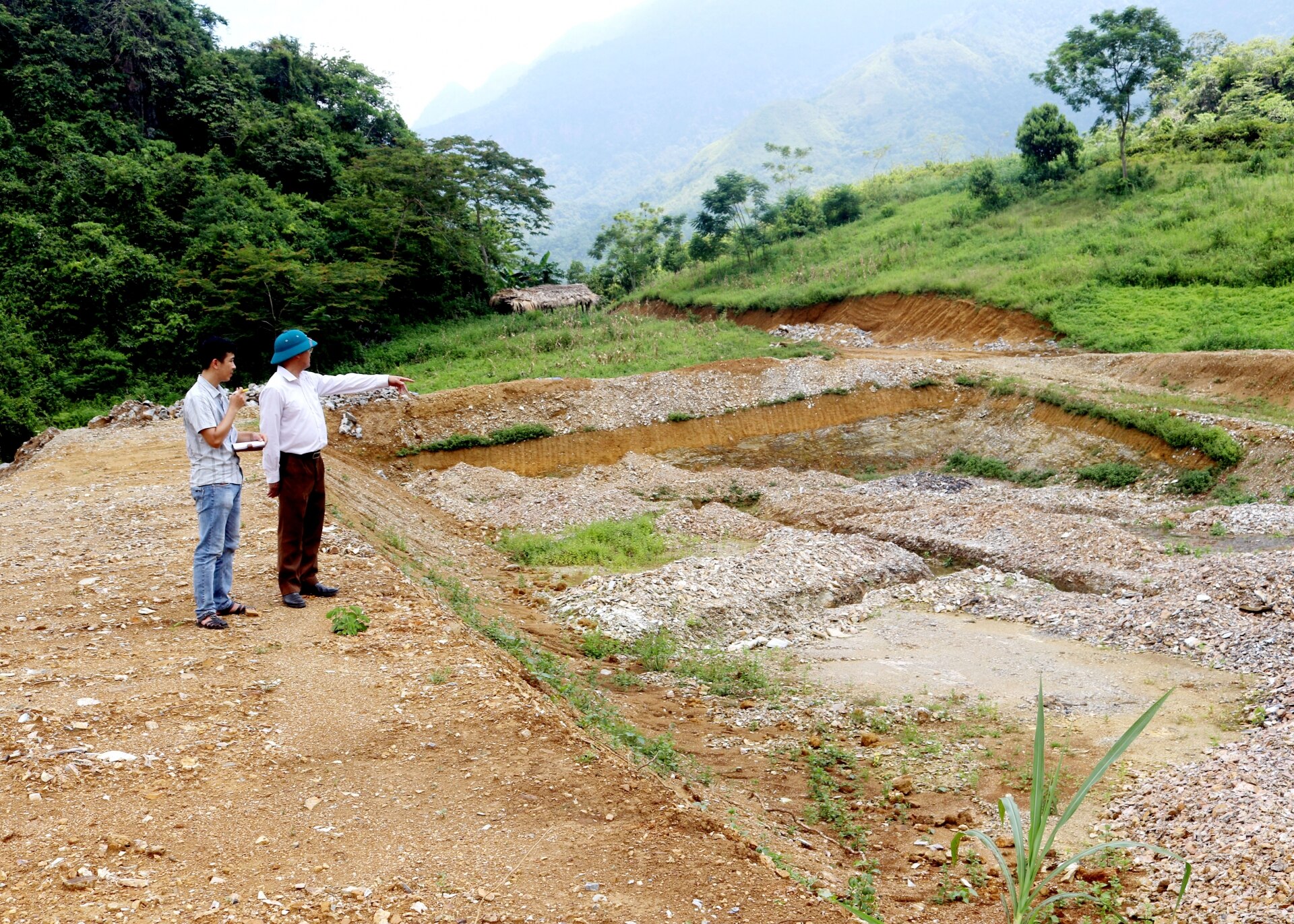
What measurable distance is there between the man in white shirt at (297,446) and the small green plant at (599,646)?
290cm

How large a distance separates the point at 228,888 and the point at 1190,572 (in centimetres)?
998

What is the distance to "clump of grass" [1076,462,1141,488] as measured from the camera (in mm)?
14898

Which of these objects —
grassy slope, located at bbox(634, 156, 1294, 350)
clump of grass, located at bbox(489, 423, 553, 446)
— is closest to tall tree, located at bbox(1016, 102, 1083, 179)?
grassy slope, located at bbox(634, 156, 1294, 350)

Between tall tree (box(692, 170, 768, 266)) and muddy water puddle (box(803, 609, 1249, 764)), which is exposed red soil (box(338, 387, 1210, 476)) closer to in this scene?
muddy water puddle (box(803, 609, 1249, 764))

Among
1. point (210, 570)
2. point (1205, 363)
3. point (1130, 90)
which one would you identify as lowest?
point (210, 570)

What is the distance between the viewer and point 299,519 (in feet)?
20.6

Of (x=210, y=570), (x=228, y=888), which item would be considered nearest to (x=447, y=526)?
(x=210, y=570)

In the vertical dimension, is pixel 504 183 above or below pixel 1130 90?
below

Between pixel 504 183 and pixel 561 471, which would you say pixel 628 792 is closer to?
pixel 561 471

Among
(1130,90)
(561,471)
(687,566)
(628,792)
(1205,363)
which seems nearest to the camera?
(628,792)

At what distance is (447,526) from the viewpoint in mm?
14242

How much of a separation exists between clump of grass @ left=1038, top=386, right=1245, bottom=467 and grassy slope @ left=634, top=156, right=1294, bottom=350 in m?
4.55

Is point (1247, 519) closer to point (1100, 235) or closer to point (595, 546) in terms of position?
point (595, 546)

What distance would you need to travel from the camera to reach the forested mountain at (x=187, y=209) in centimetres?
2408
